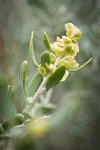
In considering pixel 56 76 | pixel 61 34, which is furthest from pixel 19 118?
pixel 61 34

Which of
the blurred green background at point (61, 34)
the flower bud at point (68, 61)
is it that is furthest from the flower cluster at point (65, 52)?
the blurred green background at point (61, 34)

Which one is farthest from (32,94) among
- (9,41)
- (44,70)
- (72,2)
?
(9,41)

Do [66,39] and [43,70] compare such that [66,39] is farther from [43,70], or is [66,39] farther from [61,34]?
[61,34]

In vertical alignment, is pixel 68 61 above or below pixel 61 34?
below

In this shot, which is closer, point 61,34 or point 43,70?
point 43,70

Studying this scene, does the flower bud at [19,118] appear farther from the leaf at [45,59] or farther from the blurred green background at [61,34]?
the blurred green background at [61,34]

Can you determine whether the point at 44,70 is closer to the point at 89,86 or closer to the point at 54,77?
the point at 54,77

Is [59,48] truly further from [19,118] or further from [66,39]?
[19,118]

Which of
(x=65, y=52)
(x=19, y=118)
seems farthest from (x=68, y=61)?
(x=19, y=118)

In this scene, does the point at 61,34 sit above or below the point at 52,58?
above
